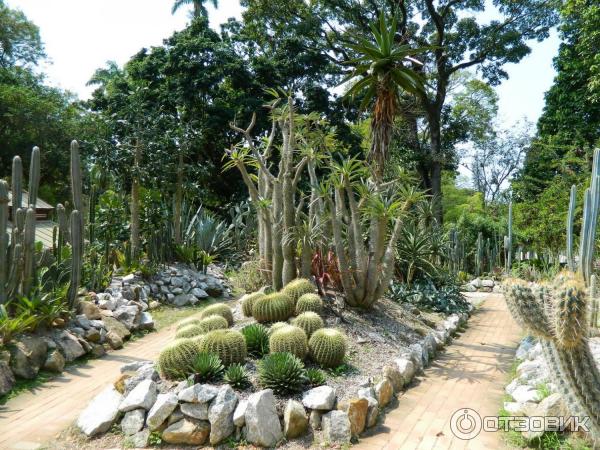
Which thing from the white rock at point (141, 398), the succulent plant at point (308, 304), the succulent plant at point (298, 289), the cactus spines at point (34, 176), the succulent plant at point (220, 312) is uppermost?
the cactus spines at point (34, 176)

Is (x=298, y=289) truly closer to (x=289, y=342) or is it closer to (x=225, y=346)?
(x=289, y=342)

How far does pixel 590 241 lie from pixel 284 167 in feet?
14.7

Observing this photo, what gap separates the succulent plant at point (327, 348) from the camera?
4531 mm

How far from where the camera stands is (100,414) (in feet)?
12.7

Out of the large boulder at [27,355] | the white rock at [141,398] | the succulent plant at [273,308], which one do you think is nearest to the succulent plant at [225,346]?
the white rock at [141,398]

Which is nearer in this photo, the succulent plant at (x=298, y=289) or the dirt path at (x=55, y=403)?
the dirt path at (x=55, y=403)

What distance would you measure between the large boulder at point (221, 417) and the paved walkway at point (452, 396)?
3.22 feet

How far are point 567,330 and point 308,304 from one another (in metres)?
3.15

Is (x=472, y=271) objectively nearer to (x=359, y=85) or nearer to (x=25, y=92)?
(x=359, y=85)

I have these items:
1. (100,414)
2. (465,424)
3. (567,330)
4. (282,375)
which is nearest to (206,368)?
(282,375)

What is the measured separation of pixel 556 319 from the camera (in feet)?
9.38

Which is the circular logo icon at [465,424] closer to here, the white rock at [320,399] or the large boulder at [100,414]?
the white rock at [320,399]

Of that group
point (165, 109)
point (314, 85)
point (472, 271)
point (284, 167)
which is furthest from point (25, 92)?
point (472, 271)

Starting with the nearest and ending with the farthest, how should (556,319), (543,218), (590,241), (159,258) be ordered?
(556,319) → (590,241) → (159,258) → (543,218)
